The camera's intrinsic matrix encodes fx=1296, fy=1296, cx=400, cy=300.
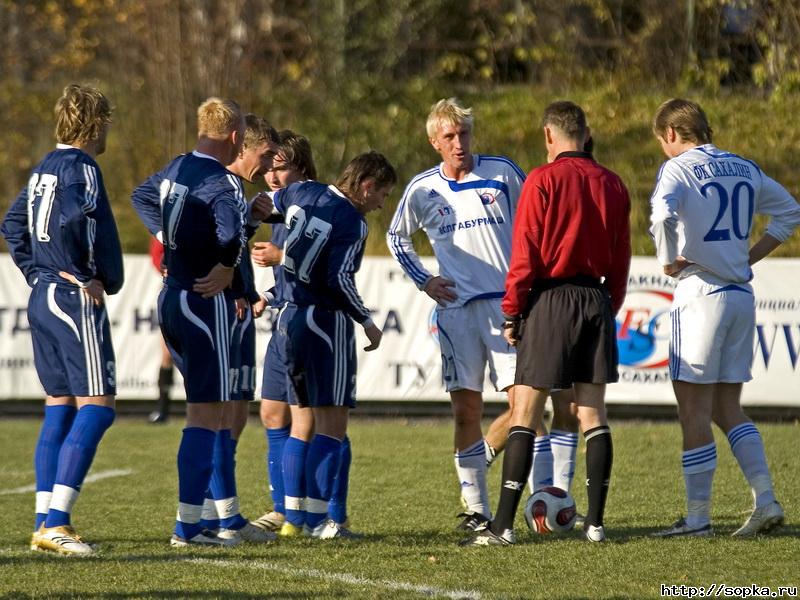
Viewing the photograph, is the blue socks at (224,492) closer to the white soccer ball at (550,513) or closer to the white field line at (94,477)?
the white soccer ball at (550,513)

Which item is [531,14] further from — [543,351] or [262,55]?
[543,351]

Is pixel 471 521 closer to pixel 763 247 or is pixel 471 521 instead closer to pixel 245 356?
pixel 245 356

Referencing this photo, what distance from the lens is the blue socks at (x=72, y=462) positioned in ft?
21.3

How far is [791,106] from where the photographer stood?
68.0 feet

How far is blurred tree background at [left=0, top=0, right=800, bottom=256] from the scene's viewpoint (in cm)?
2156

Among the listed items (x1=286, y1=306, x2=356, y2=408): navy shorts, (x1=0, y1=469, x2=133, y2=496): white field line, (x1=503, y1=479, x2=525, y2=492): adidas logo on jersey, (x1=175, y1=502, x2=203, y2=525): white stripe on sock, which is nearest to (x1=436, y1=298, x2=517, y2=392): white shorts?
(x1=286, y1=306, x2=356, y2=408): navy shorts

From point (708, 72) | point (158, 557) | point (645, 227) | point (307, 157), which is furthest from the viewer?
point (708, 72)

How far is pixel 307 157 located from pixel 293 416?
4.84 feet

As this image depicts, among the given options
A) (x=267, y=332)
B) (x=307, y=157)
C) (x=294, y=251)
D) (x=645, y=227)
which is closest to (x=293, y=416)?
(x=294, y=251)

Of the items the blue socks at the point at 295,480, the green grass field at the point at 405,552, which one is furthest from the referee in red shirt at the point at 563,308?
the blue socks at the point at 295,480

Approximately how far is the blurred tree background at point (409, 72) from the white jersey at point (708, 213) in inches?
527

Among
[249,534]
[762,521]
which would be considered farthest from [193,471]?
[762,521]

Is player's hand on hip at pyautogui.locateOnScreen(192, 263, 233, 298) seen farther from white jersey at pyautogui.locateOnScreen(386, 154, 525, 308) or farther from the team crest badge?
the team crest badge

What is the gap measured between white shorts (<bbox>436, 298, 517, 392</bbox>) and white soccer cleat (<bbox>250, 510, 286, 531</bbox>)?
1242 mm
